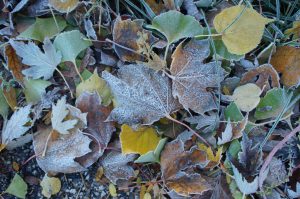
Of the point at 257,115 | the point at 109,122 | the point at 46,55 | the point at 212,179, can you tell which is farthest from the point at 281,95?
the point at 46,55

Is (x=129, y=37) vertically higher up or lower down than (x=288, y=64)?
higher up

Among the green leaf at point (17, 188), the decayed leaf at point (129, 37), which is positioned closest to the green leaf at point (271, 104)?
the decayed leaf at point (129, 37)

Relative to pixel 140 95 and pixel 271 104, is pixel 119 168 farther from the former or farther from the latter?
pixel 271 104

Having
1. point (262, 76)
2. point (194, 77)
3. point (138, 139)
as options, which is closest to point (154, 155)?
point (138, 139)

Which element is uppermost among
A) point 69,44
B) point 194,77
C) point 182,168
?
point 69,44

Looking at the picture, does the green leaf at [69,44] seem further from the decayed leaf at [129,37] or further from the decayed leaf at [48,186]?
the decayed leaf at [48,186]

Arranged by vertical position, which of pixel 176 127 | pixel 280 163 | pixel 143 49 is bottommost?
pixel 280 163

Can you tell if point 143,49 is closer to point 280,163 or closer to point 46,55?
point 46,55
